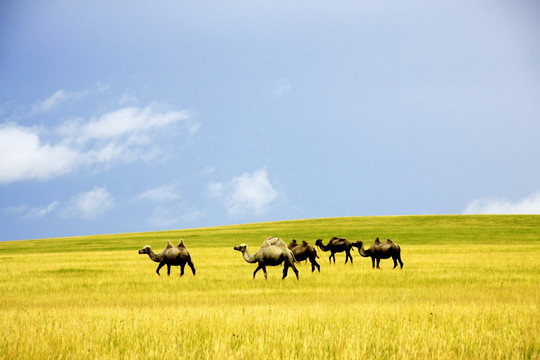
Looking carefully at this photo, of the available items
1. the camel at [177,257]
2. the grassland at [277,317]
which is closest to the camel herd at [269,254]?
the camel at [177,257]

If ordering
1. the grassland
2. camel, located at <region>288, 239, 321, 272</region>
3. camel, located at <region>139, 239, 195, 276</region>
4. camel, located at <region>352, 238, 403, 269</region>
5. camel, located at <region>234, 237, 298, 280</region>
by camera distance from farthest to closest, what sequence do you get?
camel, located at <region>352, 238, 403, 269</region> → camel, located at <region>288, 239, 321, 272</region> → camel, located at <region>139, 239, 195, 276</region> → camel, located at <region>234, 237, 298, 280</region> → the grassland

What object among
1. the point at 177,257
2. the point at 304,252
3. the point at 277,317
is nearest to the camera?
the point at 277,317

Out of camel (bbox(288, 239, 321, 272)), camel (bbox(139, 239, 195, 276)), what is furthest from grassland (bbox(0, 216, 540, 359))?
camel (bbox(288, 239, 321, 272))

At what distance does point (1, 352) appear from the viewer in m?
7.12

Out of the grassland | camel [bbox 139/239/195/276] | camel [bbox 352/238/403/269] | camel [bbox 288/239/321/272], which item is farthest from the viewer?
camel [bbox 352/238/403/269]

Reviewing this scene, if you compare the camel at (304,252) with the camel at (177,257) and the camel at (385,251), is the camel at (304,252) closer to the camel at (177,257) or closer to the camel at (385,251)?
the camel at (385,251)

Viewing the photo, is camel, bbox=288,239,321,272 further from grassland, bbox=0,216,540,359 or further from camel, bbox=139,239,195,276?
camel, bbox=139,239,195,276

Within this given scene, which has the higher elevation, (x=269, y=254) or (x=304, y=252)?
(x=269, y=254)

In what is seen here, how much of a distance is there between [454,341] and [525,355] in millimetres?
944

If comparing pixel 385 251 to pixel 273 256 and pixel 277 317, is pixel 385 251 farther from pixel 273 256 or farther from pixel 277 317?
pixel 277 317

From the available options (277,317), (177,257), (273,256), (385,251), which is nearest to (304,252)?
(385,251)

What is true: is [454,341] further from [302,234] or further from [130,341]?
[302,234]

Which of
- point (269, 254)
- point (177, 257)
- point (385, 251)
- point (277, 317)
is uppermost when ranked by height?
point (269, 254)

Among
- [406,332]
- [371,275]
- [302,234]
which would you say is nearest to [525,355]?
[406,332]
